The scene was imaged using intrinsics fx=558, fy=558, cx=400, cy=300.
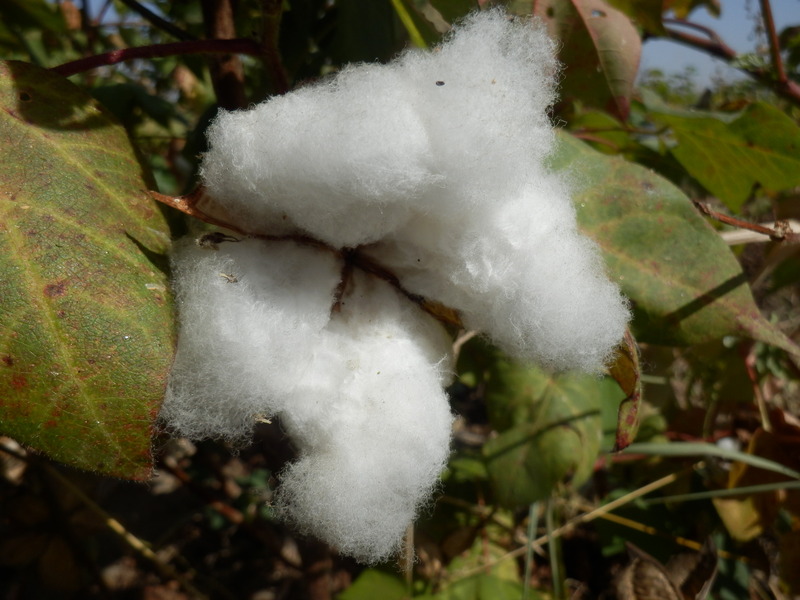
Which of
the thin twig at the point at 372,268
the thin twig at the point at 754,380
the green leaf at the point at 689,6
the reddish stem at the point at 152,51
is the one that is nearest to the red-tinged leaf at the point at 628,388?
the thin twig at the point at 372,268

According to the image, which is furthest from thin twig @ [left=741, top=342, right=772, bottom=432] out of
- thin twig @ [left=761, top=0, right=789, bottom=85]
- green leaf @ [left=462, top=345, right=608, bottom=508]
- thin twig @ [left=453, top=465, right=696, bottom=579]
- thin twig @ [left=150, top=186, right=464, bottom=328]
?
thin twig @ [left=150, top=186, right=464, bottom=328]

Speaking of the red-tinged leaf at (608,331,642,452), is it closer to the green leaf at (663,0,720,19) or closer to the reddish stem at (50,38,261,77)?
the reddish stem at (50,38,261,77)

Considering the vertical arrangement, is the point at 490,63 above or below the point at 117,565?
above

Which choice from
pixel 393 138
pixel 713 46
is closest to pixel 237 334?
pixel 393 138

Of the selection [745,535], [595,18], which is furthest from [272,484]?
[745,535]

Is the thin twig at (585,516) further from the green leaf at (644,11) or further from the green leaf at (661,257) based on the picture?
the green leaf at (644,11)

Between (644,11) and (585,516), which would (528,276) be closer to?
(644,11)

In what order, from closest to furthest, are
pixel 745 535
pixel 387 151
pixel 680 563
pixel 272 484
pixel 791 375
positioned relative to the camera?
pixel 387 151
pixel 272 484
pixel 680 563
pixel 745 535
pixel 791 375

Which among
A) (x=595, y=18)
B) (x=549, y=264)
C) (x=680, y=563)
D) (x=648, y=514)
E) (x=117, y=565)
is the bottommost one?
(x=648, y=514)

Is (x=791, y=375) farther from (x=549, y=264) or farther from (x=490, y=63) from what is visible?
(x=490, y=63)
